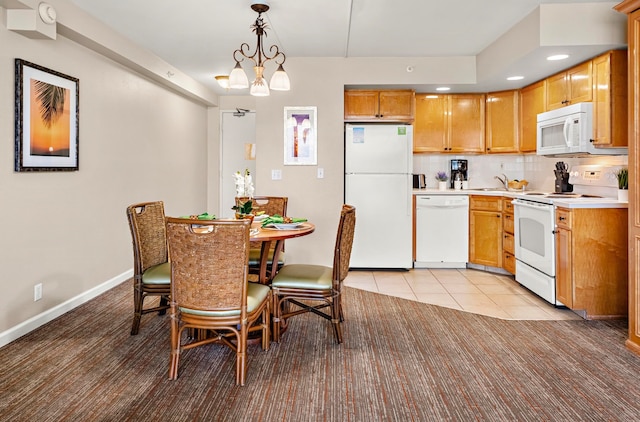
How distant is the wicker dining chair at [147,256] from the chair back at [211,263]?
0.69m

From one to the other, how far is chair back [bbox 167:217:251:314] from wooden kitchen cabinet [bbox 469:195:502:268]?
140 inches

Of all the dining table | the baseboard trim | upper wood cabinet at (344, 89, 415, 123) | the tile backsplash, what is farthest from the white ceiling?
the baseboard trim

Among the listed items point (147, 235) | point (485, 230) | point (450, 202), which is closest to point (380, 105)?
point (450, 202)

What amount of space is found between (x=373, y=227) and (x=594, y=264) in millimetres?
2218

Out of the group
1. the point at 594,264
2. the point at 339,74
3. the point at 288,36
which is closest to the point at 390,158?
the point at 339,74

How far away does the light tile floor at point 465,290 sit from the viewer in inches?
142

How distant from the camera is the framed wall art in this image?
15.7ft

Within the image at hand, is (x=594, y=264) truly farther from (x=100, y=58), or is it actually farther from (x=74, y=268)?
(x=100, y=58)

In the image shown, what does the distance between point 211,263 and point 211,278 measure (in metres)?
0.08

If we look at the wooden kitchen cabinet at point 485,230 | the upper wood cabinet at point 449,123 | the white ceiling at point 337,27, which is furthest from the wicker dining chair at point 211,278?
the upper wood cabinet at point 449,123

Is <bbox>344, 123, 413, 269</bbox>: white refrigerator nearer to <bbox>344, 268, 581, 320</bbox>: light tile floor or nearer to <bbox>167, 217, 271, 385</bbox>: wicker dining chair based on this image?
<bbox>344, 268, 581, 320</bbox>: light tile floor

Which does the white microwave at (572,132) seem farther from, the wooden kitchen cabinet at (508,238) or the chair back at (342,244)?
the chair back at (342,244)

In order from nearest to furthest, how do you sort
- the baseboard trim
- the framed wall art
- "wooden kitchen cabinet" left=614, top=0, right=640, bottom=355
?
"wooden kitchen cabinet" left=614, top=0, right=640, bottom=355 → the baseboard trim → the framed wall art

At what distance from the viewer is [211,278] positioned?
221cm
